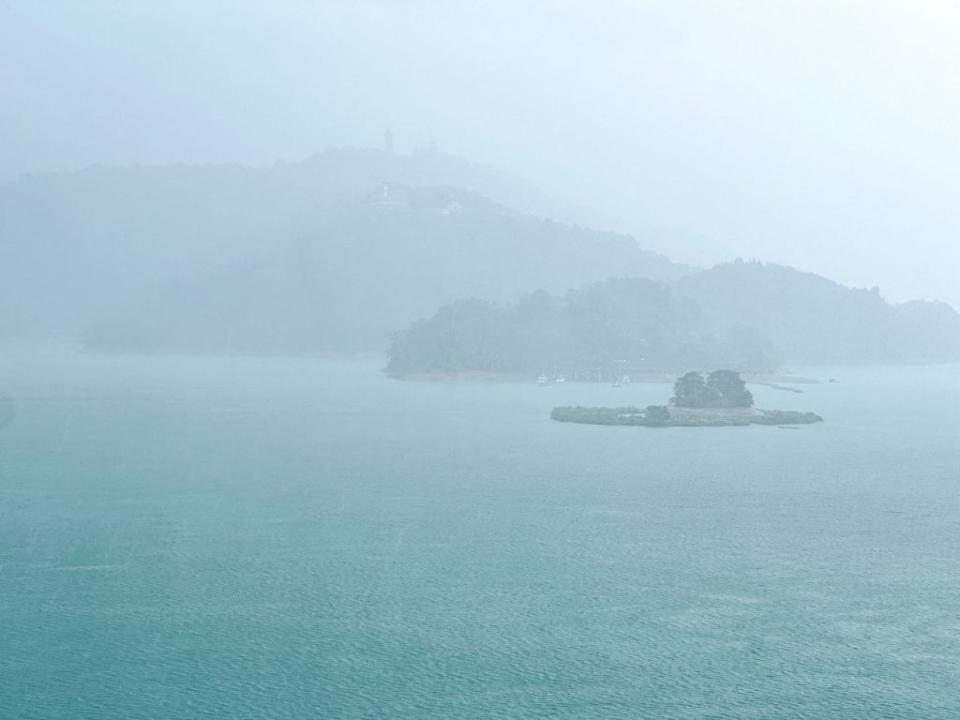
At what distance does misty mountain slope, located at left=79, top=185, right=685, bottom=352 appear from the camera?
7050 cm

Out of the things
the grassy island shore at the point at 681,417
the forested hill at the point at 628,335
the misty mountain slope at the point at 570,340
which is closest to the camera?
the grassy island shore at the point at 681,417

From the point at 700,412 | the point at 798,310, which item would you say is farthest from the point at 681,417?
the point at 798,310

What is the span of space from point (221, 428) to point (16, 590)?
47.5 ft

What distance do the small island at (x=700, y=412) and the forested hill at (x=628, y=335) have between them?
59.7 feet

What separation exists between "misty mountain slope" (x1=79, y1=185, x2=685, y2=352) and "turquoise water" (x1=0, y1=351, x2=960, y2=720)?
46536mm

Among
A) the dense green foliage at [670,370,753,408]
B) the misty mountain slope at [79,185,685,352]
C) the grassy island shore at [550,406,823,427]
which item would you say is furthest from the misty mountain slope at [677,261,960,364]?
the grassy island shore at [550,406,823,427]

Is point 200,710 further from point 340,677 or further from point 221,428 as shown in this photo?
point 221,428

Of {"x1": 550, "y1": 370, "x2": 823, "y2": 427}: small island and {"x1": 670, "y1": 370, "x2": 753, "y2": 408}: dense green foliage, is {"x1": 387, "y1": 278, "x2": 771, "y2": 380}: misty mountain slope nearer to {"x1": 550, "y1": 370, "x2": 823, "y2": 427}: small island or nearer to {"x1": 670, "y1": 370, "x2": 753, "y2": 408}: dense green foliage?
{"x1": 550, "y1": 370, "x2": 823, "y2": 427}: small island

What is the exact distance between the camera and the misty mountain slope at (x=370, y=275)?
231 ft

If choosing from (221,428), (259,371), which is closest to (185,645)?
(221,428)

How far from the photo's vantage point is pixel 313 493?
17062 millimetres

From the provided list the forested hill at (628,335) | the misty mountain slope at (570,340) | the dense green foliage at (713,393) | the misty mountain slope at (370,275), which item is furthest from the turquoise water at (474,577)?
the misty mountain slope at (370,275)

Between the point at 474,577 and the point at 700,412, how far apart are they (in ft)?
56.1

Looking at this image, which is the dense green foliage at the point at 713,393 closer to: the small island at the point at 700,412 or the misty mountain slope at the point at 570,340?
the small island at the point at 700,412
